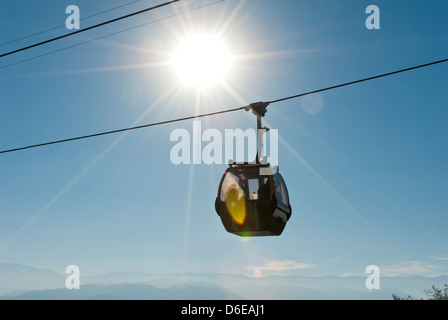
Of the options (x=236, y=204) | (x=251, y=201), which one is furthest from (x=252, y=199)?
(x=236, y=204)

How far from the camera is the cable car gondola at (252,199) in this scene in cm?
1106

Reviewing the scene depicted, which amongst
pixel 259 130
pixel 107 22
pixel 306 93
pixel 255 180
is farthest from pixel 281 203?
pixel 107 22

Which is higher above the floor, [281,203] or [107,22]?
[107,22]

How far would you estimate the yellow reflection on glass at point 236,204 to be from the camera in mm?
11273

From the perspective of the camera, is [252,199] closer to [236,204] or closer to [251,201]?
[251,201]

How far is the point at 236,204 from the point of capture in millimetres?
11359

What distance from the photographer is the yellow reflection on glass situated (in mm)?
11273

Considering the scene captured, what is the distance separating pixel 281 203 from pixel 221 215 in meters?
1.31

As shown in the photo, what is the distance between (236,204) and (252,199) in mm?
394

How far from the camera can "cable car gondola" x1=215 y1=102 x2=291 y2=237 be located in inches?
436
